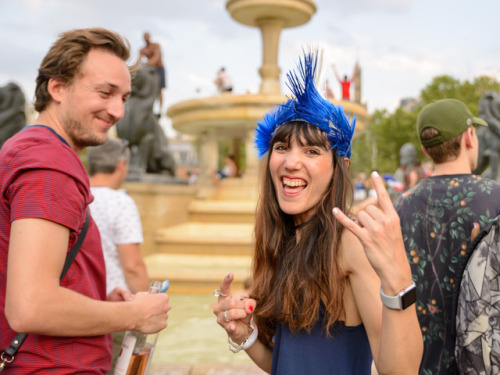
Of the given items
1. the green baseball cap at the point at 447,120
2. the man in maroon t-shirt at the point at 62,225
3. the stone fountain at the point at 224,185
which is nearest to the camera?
the man in maroon t-shirt at the point at 62,225

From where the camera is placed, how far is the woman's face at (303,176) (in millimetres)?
1906

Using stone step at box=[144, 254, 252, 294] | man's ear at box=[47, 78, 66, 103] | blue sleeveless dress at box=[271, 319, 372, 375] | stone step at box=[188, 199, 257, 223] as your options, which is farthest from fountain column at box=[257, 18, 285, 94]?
blue sleeveless dress at box=[271, 319, 372, 375]

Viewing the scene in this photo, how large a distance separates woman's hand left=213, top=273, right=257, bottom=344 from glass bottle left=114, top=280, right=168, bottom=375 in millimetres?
227

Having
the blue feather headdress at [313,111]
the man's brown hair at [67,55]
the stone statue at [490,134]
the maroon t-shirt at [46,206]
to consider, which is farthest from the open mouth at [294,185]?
the stone statue at [490,134]

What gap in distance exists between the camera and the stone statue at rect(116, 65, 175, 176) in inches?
368

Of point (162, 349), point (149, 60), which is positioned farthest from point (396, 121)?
point (162, 349)

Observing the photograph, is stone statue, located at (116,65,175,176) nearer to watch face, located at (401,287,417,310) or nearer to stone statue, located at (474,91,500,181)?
stone statue, located at (474,91,500,181)

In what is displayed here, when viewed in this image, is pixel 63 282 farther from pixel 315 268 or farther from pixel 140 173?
pixel 140 173

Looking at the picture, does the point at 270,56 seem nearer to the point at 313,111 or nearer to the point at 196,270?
the point at 196,270

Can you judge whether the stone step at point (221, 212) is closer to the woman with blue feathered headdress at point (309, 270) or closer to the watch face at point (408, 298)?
the woman with blue feathered headdress at point (309, 270)

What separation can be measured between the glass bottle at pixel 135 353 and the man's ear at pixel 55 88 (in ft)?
2.52

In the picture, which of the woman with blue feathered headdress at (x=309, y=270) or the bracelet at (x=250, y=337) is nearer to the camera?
the woman with blue feathered headdress at (x=309, y=270)

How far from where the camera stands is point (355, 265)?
66.7 inches

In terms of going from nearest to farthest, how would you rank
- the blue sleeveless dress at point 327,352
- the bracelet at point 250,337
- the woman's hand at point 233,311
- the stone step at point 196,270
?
the blue sleeveless dress at point 327,352 → the woman's hand at point 233,311 → the bracelet at point 250,337 → the stone step at point 196,270
